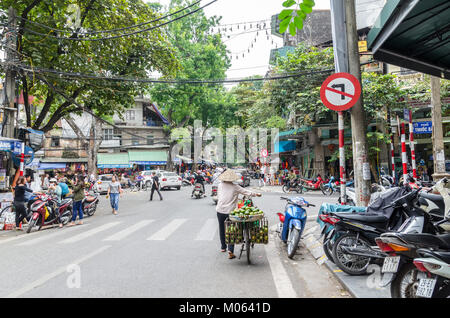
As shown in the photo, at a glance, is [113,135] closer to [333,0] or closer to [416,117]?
[416,117]

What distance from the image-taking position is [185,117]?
→ 35.8 m

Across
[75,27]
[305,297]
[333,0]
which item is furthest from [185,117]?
[305,297]

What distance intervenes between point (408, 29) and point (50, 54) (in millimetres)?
13201

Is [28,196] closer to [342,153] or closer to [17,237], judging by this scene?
[17,237]

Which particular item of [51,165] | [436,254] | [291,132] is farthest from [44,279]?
[51,165]

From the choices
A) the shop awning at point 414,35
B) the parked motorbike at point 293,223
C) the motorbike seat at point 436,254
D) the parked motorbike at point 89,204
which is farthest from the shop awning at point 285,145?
the motorbike seat at point 436,254

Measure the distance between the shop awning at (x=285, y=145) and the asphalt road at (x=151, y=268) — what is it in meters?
23.0

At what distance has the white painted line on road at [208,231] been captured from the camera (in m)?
7.50

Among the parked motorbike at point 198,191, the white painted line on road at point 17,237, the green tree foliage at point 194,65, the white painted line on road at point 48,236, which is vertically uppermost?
the green tree foliage at point 194,65

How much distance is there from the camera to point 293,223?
581 centimetres

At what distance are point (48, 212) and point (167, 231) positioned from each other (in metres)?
4.51

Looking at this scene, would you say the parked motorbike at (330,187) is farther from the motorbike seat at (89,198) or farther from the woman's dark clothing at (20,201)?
the woman's dark clothing at (20,201)


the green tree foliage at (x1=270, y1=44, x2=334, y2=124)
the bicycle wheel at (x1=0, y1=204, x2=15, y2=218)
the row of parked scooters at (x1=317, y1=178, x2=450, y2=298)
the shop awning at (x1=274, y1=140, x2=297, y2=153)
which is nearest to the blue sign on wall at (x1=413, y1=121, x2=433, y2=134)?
the row of parked scooters at (x1=317, y1=178, x2=450, y2=298)

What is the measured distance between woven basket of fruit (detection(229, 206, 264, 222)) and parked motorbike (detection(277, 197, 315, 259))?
916 mm
